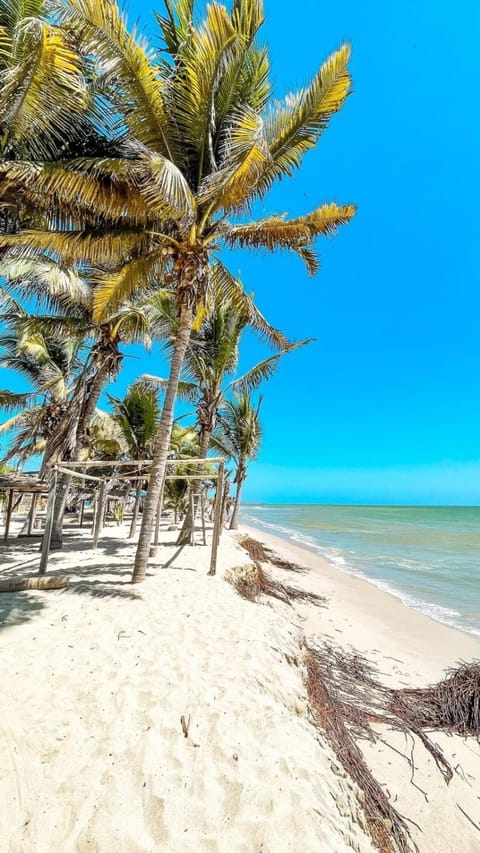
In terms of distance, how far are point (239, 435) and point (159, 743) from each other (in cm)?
1593

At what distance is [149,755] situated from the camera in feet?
9.12

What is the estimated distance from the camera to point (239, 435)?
1872cm

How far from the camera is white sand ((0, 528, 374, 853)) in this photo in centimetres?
227

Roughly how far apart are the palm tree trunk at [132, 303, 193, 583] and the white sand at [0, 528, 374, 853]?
5.85 feet

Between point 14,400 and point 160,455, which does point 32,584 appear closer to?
point 160,455

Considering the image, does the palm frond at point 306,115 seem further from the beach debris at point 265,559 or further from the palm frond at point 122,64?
the beach debris at point 265,559

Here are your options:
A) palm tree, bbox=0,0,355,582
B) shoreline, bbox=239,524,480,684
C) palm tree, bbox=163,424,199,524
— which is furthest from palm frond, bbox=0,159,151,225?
palm tree, bbox=163,424,199,524

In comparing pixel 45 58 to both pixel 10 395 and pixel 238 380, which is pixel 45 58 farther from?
pixel 10 395

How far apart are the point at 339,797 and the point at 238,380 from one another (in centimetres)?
1271

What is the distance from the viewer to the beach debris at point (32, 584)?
6.08 m

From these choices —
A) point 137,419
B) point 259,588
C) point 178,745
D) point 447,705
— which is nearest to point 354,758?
point 178,745

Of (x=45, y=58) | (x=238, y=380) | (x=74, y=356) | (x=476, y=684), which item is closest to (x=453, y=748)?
(x=476, y=684)

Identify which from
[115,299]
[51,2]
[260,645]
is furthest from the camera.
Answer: [115,299]

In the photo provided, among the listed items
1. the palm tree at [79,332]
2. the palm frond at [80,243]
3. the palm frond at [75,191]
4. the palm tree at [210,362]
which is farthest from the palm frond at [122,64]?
the palm tree at [210,362]
